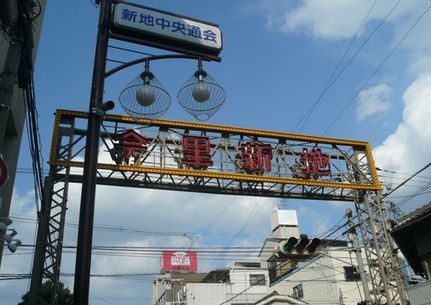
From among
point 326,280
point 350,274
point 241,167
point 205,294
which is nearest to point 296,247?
point 241,167

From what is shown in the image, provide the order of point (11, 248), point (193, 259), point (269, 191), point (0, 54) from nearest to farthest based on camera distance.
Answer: point (11, 248)
point (0, 54)
point (269, 191)
point (193, 259)

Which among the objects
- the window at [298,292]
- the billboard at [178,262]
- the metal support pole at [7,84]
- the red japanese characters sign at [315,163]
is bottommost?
the metal support pole at [7,84]

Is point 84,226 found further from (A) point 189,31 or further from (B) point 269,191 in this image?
(B) point 269,191

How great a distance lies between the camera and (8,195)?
12.6 meters

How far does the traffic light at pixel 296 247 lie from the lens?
19.9m

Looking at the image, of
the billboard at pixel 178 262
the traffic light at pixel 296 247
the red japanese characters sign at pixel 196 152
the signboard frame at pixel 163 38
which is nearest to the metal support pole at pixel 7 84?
the signboard frame at pixel 163 38

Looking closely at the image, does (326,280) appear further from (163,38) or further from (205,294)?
(163,38)

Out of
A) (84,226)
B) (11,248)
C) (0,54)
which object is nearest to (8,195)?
(0,54)

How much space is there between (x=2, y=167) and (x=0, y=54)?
247 inches

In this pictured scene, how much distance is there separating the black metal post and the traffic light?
15.1m

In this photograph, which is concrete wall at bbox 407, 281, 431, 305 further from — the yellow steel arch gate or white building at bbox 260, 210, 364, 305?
white building at bbox 260, 210, 364, 305

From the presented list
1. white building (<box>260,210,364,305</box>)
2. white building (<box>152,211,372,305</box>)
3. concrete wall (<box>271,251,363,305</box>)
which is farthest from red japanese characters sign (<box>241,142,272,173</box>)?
concrete wall (<box>271,251,363,305</box>)

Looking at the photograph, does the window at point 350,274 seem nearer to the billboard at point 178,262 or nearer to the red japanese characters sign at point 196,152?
the red japanese characters sign at point 196,152

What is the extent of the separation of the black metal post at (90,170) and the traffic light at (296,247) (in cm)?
1514
